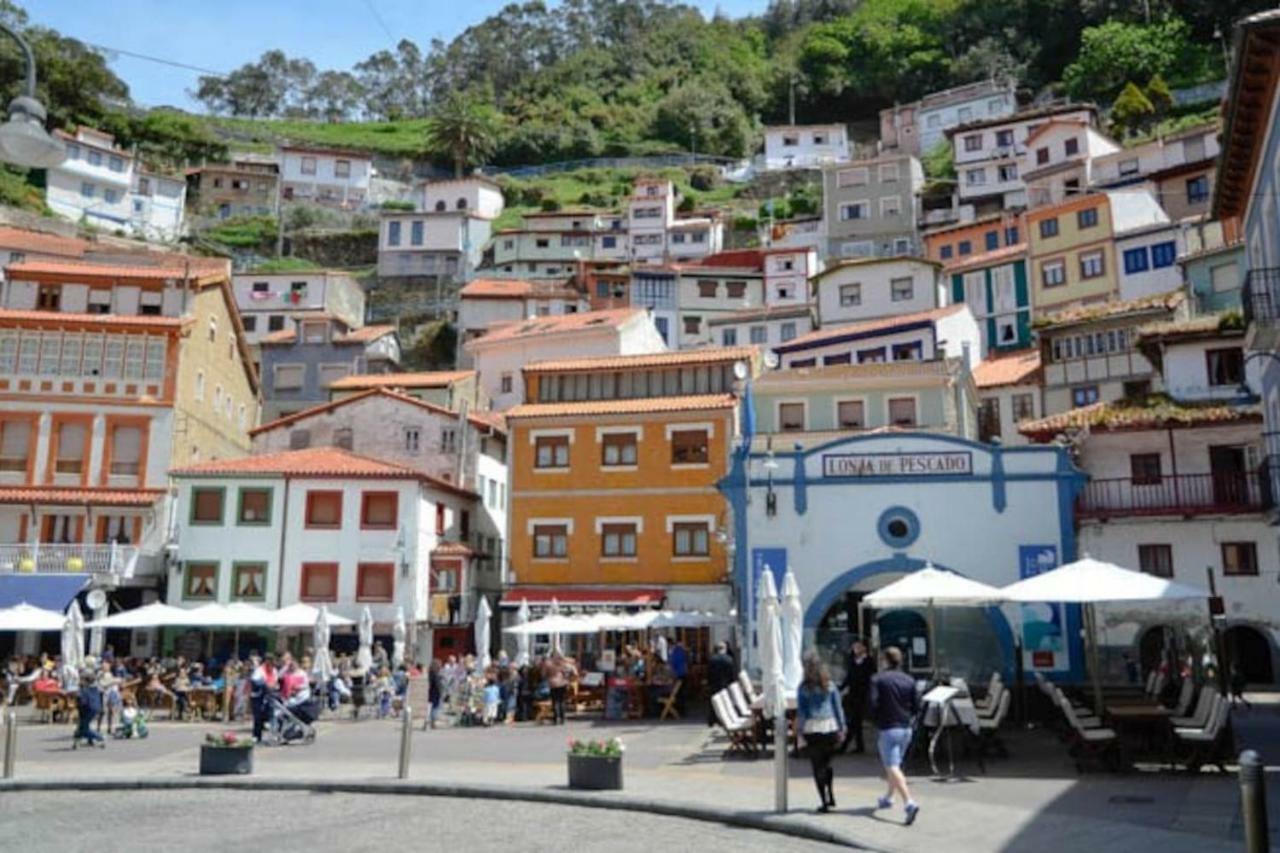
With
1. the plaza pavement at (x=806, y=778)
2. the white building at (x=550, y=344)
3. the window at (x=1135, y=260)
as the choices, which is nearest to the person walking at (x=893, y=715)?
the plaza pavement at (x=806, y=778)

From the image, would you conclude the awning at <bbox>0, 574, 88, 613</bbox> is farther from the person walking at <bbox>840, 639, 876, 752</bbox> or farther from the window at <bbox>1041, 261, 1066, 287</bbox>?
the window at <bbox>1041, 261, 1066, 287</bbox>

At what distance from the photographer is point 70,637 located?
28.1m

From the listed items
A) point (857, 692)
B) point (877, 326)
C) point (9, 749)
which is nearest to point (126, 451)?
point (9, 749)

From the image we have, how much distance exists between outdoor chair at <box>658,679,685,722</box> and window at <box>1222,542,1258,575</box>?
15.5 metres

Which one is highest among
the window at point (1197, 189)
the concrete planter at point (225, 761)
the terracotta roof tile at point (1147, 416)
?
the window at point (1197, 189)

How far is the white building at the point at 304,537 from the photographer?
3834cm

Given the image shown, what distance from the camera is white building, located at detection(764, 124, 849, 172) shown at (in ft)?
352

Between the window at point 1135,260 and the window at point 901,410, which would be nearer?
the window at point 901,410

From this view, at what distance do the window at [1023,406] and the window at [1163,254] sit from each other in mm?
10002

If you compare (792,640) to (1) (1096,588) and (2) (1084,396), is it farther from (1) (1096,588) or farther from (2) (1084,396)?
(2) (1084,396)

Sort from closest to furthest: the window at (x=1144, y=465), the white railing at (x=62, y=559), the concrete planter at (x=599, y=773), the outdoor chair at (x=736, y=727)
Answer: the concrete planter at (x=599, y=773) → the outdoor chair at (x=736, y=727) → the window at (x=1144, y=465) → the white railing at (x=62, y=559)

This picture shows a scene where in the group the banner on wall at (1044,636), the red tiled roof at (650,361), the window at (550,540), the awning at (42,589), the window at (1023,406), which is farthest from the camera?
the window at (1023,406)

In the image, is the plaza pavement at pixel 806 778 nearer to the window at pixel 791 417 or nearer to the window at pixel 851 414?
the window at pixel 791 417

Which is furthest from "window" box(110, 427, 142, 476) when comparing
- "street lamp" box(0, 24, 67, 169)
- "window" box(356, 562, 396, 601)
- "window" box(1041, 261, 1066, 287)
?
"window" box(1041, 261, 1066, 287)
